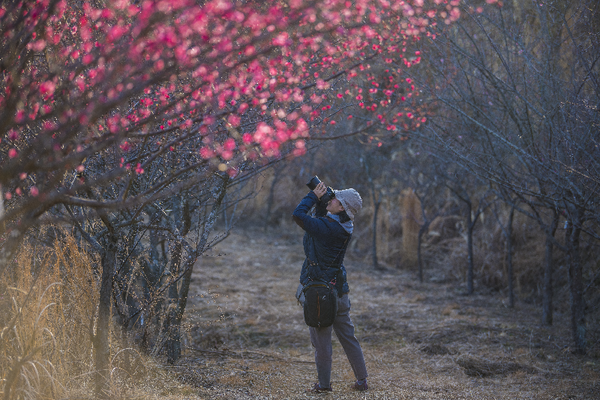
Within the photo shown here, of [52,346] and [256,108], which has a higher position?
[256,108]

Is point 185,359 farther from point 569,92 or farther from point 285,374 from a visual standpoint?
point 569,92

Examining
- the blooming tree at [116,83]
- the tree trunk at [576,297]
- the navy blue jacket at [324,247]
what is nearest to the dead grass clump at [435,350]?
the tree trunk at [576,297]

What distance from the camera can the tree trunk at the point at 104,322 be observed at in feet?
10.3

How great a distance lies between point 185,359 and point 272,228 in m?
14.5

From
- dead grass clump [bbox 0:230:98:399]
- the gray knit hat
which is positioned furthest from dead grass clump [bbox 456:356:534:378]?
dead grass clump [bbox 0:230:98:399]

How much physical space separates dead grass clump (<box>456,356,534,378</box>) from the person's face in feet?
8.33

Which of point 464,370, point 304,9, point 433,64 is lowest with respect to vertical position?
point 464,370

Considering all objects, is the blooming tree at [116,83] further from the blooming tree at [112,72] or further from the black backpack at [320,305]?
the black backpack at [320,305]

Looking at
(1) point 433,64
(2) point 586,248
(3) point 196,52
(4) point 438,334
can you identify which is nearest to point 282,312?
(4) point 438,334

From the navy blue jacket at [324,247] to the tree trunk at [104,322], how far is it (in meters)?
1.47

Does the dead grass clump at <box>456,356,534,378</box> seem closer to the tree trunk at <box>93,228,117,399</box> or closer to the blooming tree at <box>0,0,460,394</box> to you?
the blooming tree at <box>0,0,460,394</box>

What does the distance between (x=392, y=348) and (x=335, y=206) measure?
3.11 metres

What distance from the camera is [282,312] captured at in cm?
837

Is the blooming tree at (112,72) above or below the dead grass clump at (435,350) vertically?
above
